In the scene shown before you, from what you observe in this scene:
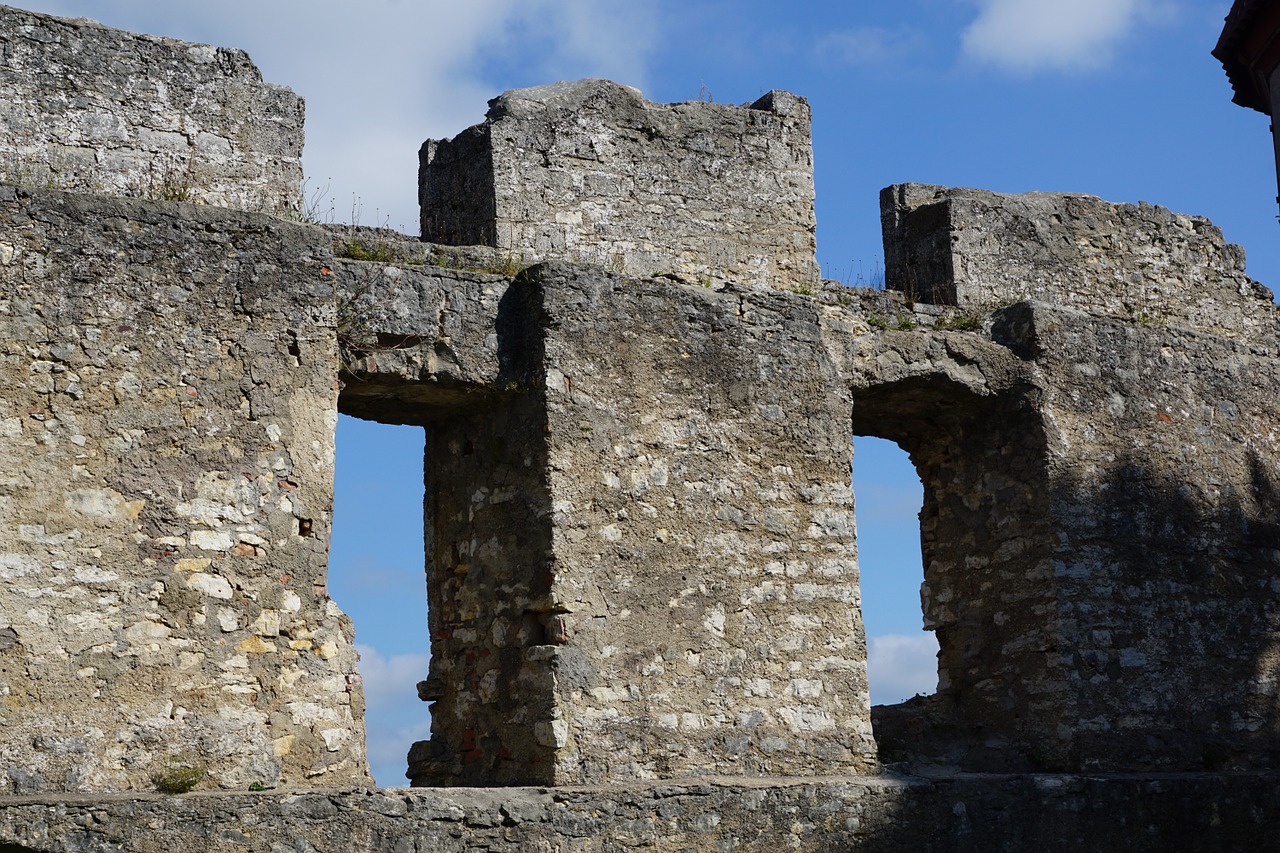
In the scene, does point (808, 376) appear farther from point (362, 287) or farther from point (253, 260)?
point (253, 260)

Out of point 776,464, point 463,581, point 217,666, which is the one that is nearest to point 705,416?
point 776,464

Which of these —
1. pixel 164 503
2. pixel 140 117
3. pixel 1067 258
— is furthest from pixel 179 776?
pixel 1067 258

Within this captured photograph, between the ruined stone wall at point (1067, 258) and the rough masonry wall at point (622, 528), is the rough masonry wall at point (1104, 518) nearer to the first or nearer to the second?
the ruined stone wall at point (1067, 258)

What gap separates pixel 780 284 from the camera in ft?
31.4

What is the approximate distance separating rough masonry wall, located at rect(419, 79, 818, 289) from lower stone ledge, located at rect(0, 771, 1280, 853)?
297cm

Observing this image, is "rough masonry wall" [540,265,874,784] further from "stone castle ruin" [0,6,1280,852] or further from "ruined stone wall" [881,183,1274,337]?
"ruined stone wall" [881,183,1274,337]

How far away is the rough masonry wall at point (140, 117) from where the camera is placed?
→ 8164 millimetres

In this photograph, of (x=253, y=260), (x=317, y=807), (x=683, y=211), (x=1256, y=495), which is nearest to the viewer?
(x=317, y=807)

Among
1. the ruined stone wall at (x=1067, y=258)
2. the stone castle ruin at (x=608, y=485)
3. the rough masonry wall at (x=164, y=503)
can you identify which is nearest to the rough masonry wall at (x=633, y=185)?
the stone castle ruin at (x=608, y=485)

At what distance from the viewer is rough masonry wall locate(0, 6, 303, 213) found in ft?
26.8

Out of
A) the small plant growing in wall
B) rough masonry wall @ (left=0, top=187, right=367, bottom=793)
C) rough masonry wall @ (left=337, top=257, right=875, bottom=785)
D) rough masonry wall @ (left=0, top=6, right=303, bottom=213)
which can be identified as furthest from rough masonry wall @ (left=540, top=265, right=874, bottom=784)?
rough masonry wall @ (left=0, top=6, right=303, bottom=213)

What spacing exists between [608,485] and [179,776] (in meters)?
2.47

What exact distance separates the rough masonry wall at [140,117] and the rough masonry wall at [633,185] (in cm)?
106

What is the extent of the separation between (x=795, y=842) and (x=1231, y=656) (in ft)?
11.5
